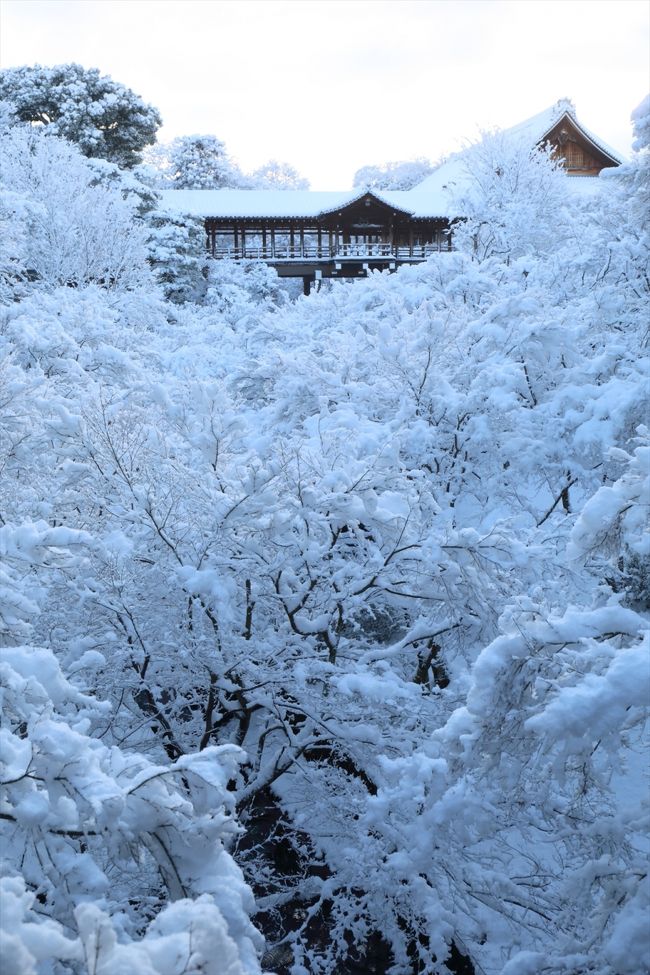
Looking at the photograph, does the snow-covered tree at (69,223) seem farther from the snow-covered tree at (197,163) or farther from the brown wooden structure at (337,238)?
the snow-covered tree at (197,163)

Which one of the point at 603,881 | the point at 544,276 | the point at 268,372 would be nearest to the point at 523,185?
the point at 544,276

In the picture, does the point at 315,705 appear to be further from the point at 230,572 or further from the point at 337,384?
the point at 337,384

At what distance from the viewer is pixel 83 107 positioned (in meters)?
26.6

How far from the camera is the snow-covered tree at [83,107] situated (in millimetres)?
26672

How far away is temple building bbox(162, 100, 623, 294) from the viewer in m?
33.5

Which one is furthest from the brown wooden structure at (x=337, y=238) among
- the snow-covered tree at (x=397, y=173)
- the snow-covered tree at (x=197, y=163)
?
the snow-covered tree at (x=397, y=173)

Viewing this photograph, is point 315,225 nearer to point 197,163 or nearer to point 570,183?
point 570,183

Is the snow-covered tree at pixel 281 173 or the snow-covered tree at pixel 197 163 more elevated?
the snow-covered tree at pixel 281 173

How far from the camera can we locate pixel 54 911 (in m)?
2.56

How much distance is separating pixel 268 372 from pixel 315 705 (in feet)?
24.3

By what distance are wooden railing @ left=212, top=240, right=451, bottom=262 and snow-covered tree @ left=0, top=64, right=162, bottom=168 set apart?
6542 mm

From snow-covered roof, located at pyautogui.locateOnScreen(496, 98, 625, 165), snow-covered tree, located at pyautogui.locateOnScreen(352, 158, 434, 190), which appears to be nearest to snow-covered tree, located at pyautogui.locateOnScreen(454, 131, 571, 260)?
snow-covered roof, located at pyautogui.locateOnScreen(496, 98, 625, 165)

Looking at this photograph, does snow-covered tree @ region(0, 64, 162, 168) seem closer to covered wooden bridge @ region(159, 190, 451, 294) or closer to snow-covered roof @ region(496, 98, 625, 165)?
covered wooden bridge @ region(159, 190, 451, 294)

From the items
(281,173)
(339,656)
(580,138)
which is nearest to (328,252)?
(580,138)
